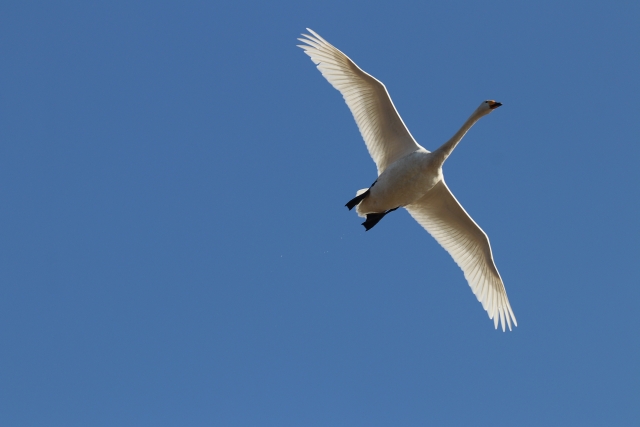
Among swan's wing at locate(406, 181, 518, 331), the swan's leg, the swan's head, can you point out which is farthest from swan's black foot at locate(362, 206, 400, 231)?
the swan's head

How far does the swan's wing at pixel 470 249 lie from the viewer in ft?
71.4

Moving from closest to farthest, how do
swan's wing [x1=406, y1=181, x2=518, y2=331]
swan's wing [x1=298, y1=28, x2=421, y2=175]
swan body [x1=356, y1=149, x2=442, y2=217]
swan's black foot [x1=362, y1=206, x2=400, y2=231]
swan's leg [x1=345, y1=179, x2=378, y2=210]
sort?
swan body [x1=356, y1=149, x2=442, y2=217] → swan's wing [x1=298, y1=28, x2=421, y2=175] → swan's leg [x1=345, y1=179, x2=378, y2=210] → swan's black foot [x1=362, y1=206, x2=400, y2=231] → swan's wing [x1=406, y1=181, x2=518, y2=331]

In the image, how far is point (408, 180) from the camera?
65.7ft

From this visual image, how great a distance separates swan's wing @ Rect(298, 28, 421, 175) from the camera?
2070cm

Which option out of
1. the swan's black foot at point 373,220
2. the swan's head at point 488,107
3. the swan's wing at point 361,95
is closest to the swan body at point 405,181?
the swan's black foot at point 373,220

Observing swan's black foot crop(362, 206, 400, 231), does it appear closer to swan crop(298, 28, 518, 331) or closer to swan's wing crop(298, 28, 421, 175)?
swan crop(298, 28, 518, 331)

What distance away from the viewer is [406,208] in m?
22.1

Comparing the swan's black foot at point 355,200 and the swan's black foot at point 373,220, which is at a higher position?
the swan's black foot at point 355,200

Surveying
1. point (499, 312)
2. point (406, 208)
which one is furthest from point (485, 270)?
point (406, 208)

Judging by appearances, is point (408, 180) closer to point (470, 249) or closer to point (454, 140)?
point (454, 140)

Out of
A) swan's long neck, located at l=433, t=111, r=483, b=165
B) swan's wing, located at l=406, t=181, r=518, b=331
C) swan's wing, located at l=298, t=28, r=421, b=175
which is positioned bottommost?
swan's wing, located at l=406, t=181, r=518, b=331

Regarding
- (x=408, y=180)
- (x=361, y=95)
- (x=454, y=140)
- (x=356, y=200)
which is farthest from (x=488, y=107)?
(x=356, y=200)

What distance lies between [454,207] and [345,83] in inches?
154

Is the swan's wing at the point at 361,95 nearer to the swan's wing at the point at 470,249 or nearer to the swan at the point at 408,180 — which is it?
the swan at the point at 408,180
